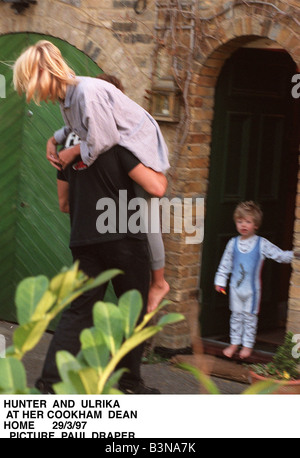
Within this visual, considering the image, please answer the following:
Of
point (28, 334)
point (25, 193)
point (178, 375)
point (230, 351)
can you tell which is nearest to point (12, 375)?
point (28, 334)

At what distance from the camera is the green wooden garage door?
6.81m

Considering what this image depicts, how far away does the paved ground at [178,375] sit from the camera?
556 cm

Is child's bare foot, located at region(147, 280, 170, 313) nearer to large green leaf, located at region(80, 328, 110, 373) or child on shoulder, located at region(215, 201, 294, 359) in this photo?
child on shoulder, located at region(215, 201, 294, 359)

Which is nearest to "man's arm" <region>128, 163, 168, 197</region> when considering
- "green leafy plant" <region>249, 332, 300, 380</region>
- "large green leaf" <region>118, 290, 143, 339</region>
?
"green leafy plant" <region>249, 332, 300, 380</region>

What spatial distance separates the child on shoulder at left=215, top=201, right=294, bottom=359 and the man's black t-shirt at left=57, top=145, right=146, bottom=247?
174 centimetres

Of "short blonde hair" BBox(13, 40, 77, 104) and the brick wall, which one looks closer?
"short blonde hair" BBox(13, 40, 77, 104)

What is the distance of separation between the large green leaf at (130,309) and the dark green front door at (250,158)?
4.86m

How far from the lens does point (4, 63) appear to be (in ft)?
23.2

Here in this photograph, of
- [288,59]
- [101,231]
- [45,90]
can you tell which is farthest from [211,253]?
[45,90]

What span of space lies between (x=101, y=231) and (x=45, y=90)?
2.50 ft

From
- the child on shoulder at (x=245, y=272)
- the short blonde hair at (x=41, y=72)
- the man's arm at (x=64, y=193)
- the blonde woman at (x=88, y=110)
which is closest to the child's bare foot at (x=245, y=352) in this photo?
the child on shoulder at (x=245, y=272)

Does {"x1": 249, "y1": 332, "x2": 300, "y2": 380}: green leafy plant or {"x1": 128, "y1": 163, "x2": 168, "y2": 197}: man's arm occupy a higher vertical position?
{"x1": 128, "y1": 163, "x2": 168, "y2": 197}: man's arm

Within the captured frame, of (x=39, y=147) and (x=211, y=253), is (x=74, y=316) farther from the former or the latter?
(x=39, y=147)

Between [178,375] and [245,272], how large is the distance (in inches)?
32.8
